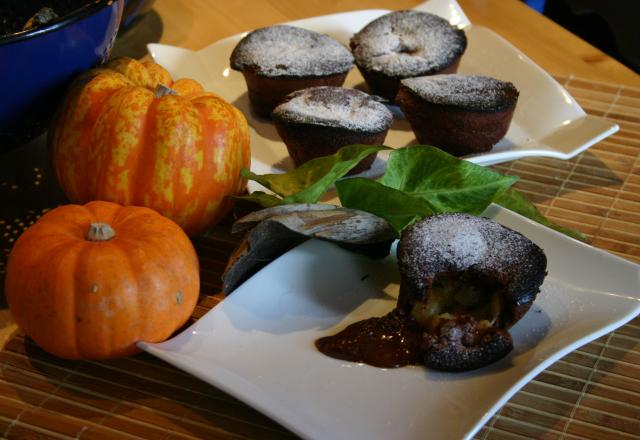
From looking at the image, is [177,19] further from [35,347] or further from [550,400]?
[550,400]

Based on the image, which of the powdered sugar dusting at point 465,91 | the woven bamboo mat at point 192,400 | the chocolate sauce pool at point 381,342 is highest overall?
the powdered sugar dusting at point 465,91

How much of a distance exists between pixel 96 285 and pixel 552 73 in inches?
53.9

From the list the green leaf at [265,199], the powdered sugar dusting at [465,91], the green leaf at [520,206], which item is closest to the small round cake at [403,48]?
the powdered sugar dusting at [465,91]

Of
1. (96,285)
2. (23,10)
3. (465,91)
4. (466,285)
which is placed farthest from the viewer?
(465,91)

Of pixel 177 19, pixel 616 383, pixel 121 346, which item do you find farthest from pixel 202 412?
pixel 177 19

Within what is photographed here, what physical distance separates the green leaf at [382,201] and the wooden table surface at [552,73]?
1.10 feet

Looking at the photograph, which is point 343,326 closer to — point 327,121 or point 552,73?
point 327,121

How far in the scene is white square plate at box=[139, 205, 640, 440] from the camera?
97 cm

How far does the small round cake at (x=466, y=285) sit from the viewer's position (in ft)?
3.41

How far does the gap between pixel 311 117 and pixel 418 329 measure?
557mm

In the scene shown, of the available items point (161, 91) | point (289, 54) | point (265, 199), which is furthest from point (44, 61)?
point (289, 54)

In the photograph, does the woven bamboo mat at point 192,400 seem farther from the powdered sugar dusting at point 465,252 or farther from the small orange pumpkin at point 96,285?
the powdered sugar dusting at point 465,252

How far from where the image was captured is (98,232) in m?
1.08

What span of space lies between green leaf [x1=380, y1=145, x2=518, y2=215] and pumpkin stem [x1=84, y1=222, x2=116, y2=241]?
455mm
